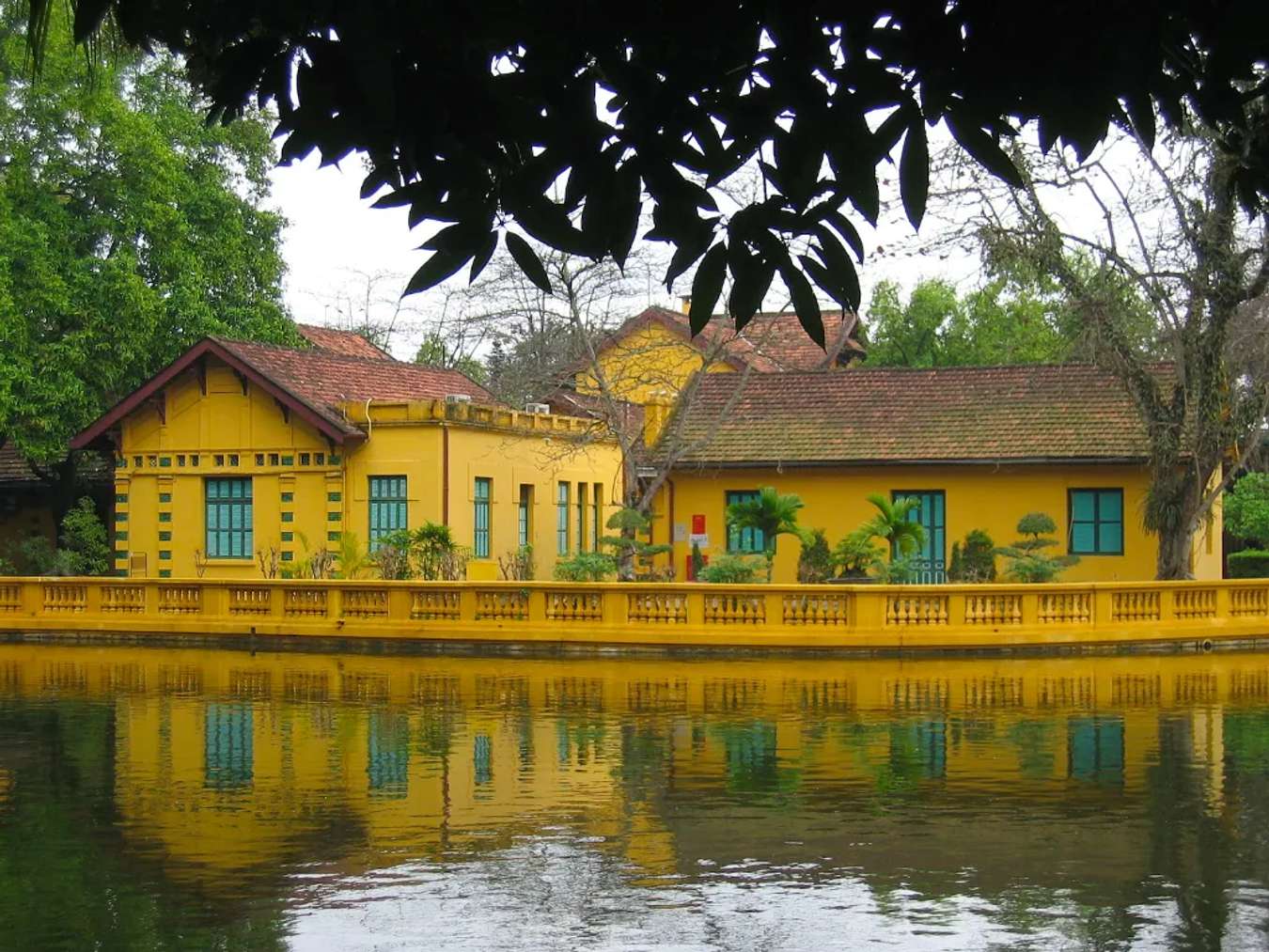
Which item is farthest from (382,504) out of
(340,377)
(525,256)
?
(525,256)

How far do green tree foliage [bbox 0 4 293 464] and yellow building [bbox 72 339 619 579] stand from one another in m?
1.93

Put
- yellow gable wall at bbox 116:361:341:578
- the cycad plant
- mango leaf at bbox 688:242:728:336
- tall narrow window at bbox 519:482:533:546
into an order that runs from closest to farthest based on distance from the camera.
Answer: mango leaf at bbox 688:242:728:336
the cycad plant
yellow gable wall at bbox 116:361:341:578
tall narrow window at bbox 519:482:533:546

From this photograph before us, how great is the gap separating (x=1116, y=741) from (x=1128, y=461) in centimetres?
1669

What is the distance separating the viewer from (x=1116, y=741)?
16609mm

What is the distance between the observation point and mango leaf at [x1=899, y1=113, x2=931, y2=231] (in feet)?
16.1

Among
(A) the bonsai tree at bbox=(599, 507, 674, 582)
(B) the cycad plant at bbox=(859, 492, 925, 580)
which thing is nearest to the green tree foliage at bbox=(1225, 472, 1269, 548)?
(B) the cycad plant at bbox=(859, 492, 925, 580)

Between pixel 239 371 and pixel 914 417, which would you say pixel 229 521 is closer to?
pixel 239 371

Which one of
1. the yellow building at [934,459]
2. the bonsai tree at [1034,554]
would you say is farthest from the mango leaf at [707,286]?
the yellow building at [934,459]

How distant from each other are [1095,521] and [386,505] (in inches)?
502

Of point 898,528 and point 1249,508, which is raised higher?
point 1249,508

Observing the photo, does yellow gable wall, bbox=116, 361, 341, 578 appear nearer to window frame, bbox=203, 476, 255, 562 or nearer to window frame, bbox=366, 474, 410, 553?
window frame, bbox=203, 476, 255, 562

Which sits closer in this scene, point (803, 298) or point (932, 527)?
point (803, 298)

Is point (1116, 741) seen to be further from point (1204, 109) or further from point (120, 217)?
point (120, 217)

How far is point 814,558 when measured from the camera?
104 ft
